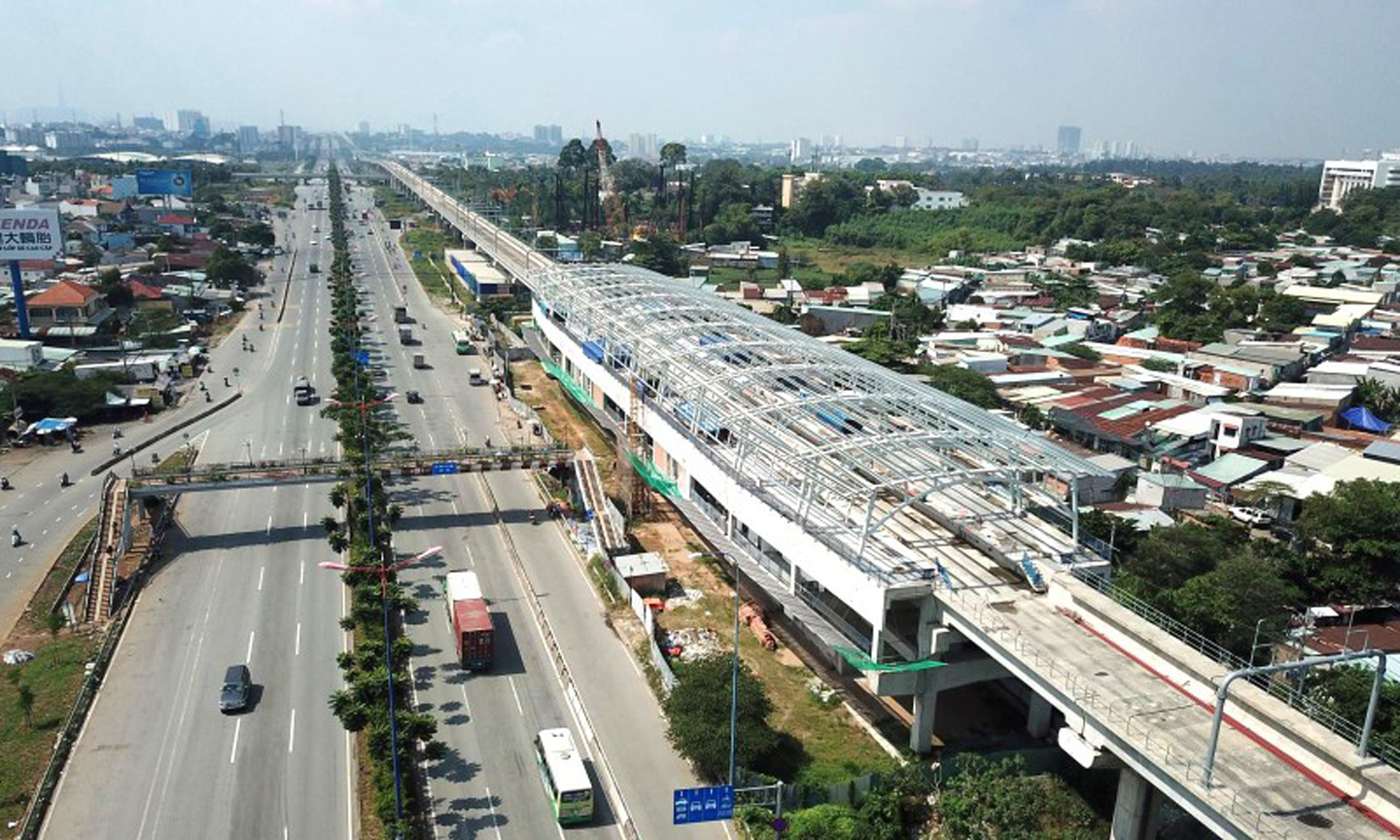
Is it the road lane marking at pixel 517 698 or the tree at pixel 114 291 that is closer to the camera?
the road lane marking at pixel 517 698

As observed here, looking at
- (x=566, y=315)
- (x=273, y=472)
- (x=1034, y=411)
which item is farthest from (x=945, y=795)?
(x=566, y=315)

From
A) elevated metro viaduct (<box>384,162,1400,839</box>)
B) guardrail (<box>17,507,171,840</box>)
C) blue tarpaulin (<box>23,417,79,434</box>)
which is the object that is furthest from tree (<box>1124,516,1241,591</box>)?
blue tarpaulin (<box>23,417,79,434</box>)

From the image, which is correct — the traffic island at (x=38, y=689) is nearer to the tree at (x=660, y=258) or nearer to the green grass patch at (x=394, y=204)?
the tree at (x=660, y=258)

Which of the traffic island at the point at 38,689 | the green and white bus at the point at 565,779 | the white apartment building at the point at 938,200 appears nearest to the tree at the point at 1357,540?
the green and white bus at the point at 565,779

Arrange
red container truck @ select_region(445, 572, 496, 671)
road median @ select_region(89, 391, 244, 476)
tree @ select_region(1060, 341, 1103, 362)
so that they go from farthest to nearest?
tree @ select_region(1060, 341, 1103, 362) → road median @ select_region(89, 391, 244, 476) → red container truck @ select_region(445, 572, 496, 671)

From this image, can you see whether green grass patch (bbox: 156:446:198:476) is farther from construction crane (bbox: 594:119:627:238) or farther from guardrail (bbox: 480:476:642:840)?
construction crane (bbox: 594:119:627:238)

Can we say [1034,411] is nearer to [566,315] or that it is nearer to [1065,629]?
[566,315]
